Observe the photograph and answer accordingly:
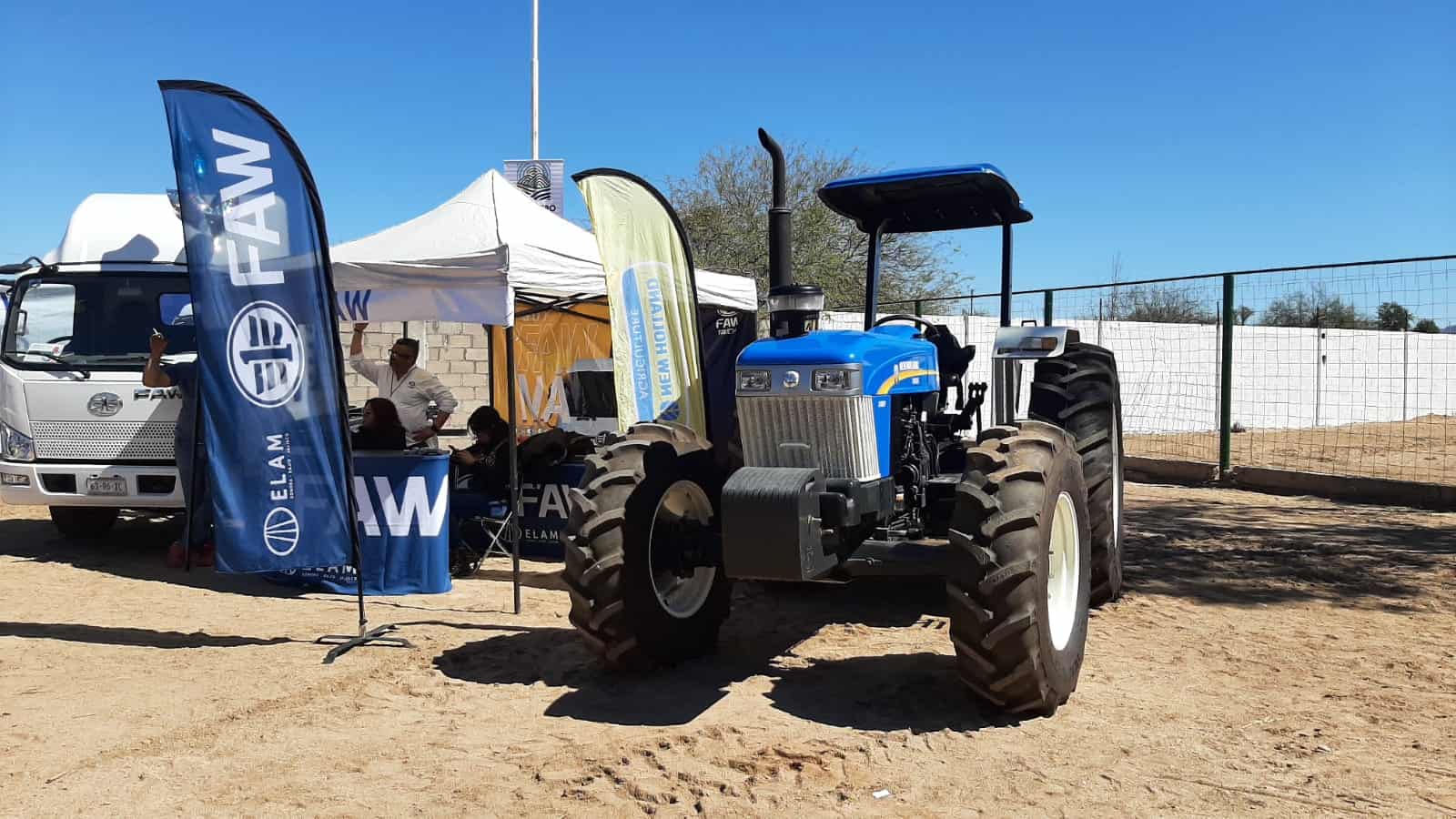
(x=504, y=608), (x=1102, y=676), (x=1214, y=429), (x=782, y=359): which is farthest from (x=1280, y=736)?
(x=1214, y=429)

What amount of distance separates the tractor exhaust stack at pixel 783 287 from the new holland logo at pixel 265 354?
2.54m

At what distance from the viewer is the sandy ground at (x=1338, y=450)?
13875 mm

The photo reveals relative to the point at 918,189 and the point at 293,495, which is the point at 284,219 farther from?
the point at 918,189

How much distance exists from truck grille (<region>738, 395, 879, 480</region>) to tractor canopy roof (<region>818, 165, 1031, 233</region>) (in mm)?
1534

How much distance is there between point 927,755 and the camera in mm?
4059

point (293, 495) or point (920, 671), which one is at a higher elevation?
point (293, 495)

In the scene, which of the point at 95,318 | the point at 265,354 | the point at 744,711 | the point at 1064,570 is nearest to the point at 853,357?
the point at 1064,570

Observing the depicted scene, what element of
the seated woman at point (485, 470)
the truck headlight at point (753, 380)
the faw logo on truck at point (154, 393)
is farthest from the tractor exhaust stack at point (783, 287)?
the faw logo on truck at point (154, 393)

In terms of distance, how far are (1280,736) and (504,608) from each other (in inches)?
174

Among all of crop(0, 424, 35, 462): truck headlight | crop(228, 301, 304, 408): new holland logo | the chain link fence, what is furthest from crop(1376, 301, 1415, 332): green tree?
crop(0, 424, 35, 462): truck headlight

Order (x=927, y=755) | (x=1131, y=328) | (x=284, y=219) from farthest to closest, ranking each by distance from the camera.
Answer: (x=1131, y=328) < (x=284, y=219) < (x=927, y=755)

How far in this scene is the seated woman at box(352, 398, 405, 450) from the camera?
768 cm

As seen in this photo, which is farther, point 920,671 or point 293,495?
point 293,495

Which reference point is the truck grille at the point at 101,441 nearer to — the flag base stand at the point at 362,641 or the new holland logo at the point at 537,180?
the flag base stand at the point at 362,641
